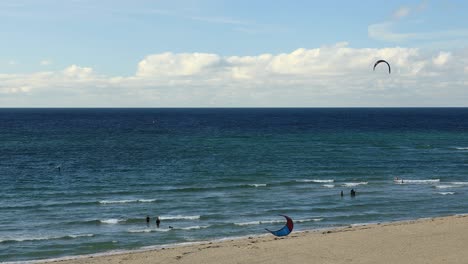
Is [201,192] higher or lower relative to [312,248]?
higher

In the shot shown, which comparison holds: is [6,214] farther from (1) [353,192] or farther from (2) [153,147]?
(2) [153,147]

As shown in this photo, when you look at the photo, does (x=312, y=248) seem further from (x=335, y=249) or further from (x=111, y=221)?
(x=111, y=221)

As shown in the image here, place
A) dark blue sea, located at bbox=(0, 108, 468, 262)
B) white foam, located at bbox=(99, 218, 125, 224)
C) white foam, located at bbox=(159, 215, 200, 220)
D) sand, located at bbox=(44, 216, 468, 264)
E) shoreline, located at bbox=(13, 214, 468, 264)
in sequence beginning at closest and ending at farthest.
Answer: sand, located at bbox=(44, 216, 468, 264)
shoreline, located at bbox=(13, 214, 468, 264)
dark blue sea, located at bbox=(0, 108, 468, 262)
white foam, located at bbox=(99, 218, 125, 224)
white foam, located at bbox=(159, 215, 200, 220)

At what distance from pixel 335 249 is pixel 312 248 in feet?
4.18

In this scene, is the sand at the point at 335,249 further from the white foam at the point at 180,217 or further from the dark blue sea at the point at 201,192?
the white foam at the point at 180,217

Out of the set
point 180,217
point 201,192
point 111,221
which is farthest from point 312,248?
point 201,192

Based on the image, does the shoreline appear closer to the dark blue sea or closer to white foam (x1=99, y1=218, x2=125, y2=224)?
the dark blue sea

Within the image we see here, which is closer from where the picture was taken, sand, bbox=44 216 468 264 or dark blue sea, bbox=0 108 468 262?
sand, bbox=44 216 468 264

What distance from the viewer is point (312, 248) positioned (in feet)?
101

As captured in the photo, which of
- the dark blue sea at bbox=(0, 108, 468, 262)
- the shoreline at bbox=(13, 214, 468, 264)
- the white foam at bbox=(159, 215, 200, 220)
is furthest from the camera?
the white foam at bbox=(159, 215, 200, 220)

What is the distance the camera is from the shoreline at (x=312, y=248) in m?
28.9

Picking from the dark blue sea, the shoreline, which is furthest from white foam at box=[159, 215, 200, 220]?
the shoreline

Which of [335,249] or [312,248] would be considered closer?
[335,249]

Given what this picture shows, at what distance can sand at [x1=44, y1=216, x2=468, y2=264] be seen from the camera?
28.6m
